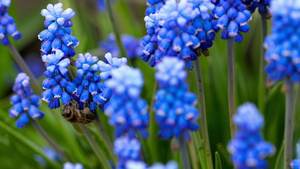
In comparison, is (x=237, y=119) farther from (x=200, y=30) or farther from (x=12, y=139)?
(x=12, y=139)

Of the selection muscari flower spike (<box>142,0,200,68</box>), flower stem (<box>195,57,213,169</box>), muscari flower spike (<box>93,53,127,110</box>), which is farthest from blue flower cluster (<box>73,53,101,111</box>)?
flower stem (<box>195,57,213,169</box>)

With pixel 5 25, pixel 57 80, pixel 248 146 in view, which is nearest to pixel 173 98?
pixel 248 146

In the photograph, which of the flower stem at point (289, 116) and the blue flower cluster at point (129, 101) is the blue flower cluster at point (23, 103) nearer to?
the blue flower cluster at point (129, 101)

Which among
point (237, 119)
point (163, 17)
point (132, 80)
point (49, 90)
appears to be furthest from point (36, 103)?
point (237, 119)

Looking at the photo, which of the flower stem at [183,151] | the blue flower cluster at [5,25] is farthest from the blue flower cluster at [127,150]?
the blue flower cluster at [5,25]

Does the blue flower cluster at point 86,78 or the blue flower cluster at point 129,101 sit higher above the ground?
the blue flower cluster at point 86,78

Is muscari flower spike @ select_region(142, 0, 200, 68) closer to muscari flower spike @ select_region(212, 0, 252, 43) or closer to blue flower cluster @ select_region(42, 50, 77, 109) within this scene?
muscari flower spike @ select_region(212, 0, 252, 43)

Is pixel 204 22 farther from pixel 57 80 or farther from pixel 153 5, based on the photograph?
pixel 57 80
